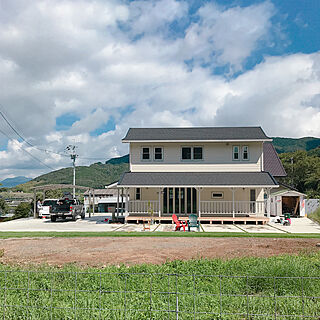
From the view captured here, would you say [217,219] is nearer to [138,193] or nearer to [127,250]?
[138,193]

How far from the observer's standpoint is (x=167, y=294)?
230 inches

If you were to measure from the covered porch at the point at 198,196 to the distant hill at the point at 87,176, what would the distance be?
8174cm

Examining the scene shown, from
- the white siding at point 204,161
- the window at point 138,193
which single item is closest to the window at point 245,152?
the white siding at point 204,161

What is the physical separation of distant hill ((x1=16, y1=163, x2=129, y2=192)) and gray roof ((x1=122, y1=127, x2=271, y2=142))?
80.2 metres

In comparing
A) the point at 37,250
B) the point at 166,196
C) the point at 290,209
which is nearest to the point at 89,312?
the point at 37,250

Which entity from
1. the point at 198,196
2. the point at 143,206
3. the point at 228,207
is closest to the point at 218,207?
the point at 228,207

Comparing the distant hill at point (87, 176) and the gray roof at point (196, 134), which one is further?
the distant hill at point (87, 176)

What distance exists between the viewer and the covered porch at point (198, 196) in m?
22.2

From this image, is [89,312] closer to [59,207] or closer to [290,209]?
[59,207]

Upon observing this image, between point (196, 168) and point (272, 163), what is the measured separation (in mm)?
11242

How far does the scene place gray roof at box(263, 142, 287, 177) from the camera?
31.0 m

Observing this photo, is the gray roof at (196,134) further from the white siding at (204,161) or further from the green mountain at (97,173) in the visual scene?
the green mountain at (97,173)

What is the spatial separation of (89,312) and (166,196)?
65.2 feet

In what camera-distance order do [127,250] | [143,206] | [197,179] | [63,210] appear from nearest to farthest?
[127,250] < [197,179] < [143,206] < [63,210]
